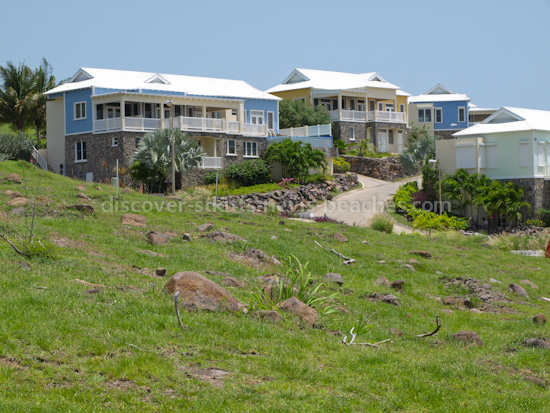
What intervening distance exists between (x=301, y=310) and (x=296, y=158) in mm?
34575

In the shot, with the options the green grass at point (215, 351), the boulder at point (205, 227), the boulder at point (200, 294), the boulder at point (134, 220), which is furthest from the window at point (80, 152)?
the boulder at point (200, 294)

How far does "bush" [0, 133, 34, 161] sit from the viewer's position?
149 feet

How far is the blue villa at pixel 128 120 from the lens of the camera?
1734 inches

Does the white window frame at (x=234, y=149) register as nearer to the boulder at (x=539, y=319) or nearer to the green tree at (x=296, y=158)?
the green tree at (x=296, y=158)

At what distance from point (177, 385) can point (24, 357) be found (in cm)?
178

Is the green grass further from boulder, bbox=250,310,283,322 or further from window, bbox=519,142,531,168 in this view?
window, bbox=519,142,531,168

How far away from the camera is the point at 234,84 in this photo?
55562 mm

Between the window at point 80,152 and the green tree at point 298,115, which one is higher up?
the green tree at point 298,115

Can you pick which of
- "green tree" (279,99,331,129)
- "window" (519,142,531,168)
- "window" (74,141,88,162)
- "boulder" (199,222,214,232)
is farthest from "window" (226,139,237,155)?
"boulder" (199,222,214,232)

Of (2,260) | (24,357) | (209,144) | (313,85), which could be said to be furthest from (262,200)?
(24,357)

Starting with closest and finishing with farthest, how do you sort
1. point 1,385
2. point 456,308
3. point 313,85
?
point 1,385 < point 456,308 < point 313,85

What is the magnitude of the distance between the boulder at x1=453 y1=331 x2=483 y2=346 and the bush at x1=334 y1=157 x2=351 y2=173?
4024 centimetres

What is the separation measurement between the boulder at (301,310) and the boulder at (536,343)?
11.4 ft

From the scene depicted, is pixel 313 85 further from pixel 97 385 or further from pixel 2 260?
pixel 97 385
